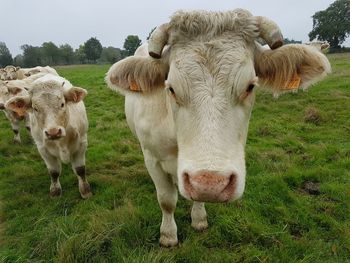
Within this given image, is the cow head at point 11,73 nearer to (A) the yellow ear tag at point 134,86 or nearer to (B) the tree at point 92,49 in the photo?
(A) the yellow ear tag at point 134,86

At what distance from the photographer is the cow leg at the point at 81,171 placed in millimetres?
5348

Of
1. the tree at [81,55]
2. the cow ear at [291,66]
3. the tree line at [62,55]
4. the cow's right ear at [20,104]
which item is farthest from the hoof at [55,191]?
the tree at [81,55]

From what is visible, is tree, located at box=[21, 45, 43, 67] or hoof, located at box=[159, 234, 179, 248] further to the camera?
tree, located at box=[21, 45, 43, 67]

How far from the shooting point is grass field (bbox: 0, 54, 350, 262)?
368 centimetres

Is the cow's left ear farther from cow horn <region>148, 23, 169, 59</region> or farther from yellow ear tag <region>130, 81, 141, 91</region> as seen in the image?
cow horn <region>148, 23, 169, 59</region>

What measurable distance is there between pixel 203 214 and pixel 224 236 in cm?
35

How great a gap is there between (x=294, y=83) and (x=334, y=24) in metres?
62.7

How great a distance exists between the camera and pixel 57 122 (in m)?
4.83

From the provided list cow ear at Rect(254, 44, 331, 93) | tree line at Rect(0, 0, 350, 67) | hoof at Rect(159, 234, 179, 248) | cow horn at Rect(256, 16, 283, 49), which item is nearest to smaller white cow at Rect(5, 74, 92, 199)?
hoof at Rect(159, 234, 179, 248)

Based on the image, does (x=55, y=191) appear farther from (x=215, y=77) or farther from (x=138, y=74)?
(x=215, y=77)

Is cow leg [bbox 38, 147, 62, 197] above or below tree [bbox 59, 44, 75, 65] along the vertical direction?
above

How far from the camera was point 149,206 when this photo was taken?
15.4 ft

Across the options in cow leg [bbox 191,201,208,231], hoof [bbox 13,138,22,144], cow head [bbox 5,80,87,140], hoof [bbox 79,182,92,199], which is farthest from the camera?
hoof [bbox 13,138,22,144]

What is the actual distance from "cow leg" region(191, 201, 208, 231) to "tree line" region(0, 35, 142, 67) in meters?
70.0
